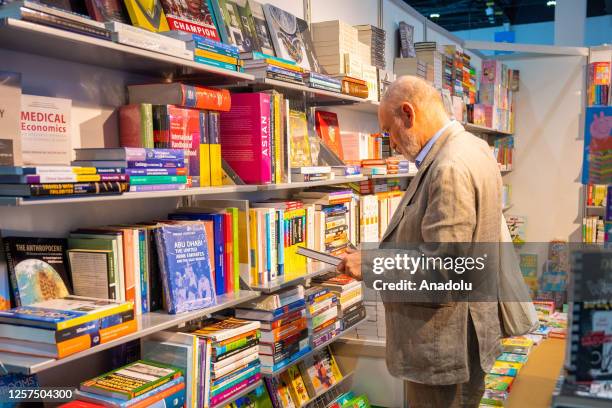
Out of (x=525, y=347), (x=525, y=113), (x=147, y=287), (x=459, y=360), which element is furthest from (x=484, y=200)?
(x=525, y=113)

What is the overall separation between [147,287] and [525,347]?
10.2 feet

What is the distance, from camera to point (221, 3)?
2402 millimetres

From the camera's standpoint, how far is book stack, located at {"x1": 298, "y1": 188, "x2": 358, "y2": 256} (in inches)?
116

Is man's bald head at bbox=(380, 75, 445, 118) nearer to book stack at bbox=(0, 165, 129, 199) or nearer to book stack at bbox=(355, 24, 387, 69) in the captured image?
book stack at bbox=(0, 165, 129, 199)

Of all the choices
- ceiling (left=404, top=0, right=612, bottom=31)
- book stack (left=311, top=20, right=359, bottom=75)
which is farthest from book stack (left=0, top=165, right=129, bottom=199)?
ceiling (left=404, top=0, right=612, bottom=31)

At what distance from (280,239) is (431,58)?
2.55 m

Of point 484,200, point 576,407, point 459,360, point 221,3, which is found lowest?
point 459,360

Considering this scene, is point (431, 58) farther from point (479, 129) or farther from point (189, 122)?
point (189, 122)

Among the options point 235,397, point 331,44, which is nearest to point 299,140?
point 331,44

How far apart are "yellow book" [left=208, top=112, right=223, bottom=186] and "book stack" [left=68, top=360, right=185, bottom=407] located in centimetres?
71

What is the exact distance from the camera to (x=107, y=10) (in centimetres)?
183

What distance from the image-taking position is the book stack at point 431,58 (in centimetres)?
443

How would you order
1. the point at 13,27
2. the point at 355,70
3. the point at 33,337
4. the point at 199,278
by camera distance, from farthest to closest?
the point at 355,70, the point at 199,278, the point at 33,337, the point at 13,27

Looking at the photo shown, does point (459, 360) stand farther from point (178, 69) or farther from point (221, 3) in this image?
→ point (221, 3)
